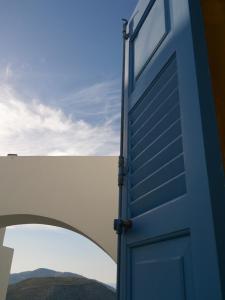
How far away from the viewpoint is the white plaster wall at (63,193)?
9.59 ft

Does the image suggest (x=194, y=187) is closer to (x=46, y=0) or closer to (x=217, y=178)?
(x=217, y=178)

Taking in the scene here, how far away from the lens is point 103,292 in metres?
9.47

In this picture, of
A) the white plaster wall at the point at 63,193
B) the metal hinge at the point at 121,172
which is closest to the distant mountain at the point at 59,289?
the white plaster wall at the point at 63,193

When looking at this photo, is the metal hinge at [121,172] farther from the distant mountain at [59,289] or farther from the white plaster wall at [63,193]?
the distant mountain at [59,289]

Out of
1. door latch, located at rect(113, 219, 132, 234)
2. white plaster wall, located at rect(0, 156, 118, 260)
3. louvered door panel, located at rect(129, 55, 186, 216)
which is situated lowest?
door latch, located at rect(113, 219, 132, 234)

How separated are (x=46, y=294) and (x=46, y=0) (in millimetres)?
Result: 8599

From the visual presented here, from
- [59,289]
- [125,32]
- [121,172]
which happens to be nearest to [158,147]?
[121,172]

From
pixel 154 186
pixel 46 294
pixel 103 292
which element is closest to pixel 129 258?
pixel 154 186

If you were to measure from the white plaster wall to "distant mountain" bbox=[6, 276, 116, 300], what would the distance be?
651cm

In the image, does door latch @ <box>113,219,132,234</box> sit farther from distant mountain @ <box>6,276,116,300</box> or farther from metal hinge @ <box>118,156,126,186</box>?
distant mountain @ <box>6,276,116,300</box>

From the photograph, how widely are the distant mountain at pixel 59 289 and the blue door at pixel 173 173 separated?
8.89 metres

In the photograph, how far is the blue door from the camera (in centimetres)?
58

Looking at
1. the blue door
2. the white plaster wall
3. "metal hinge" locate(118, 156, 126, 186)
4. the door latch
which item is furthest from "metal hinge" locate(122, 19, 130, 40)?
the white plaster wall

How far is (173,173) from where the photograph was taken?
2.54ft
